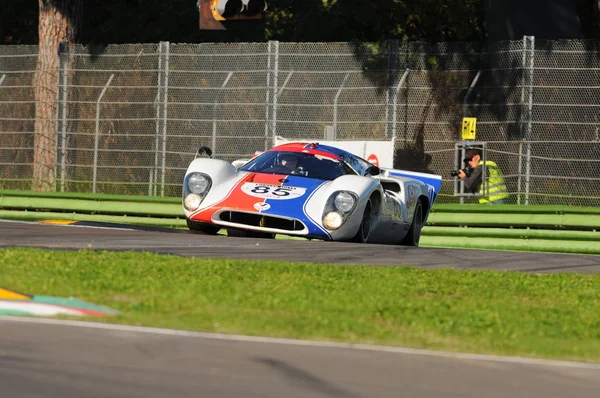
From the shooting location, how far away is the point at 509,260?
1246cm

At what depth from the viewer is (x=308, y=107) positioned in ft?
62.7

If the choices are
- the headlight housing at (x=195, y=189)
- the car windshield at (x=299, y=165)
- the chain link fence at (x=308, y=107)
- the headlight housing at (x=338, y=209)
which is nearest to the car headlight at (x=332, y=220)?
the headlight housing at (x=338, y=209)

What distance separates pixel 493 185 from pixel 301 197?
16.9 ft

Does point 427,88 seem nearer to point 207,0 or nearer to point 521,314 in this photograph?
point 207,0

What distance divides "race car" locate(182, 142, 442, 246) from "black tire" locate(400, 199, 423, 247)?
13 centimetres

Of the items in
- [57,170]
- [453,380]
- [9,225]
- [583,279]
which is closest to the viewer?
[453,380]

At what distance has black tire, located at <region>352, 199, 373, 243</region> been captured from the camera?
46.5 ft

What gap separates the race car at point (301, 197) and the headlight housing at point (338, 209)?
0.01m

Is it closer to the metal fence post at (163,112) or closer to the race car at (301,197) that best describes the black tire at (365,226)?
the race car at (301,197)

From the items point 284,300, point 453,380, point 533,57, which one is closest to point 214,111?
point 533,57

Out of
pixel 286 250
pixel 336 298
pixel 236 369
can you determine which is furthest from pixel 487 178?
pixel 236 369

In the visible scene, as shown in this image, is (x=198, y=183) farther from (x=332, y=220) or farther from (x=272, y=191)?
(x=332, y=220)

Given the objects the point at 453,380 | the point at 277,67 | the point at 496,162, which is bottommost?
the point at 453,380

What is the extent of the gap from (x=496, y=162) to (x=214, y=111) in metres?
4.35
